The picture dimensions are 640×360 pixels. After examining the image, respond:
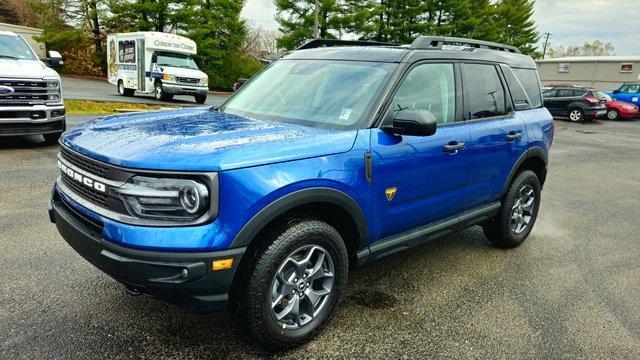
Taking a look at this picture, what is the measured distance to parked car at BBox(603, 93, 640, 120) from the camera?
24.0m

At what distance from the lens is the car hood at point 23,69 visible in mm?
7488

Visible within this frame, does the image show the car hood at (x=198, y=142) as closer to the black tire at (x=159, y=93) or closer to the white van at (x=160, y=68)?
the white van at (x=160, y=68)

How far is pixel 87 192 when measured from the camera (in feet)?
8.69

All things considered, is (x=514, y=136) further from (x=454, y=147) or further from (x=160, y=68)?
(x=160, y=68)

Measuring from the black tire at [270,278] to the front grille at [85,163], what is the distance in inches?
36.0

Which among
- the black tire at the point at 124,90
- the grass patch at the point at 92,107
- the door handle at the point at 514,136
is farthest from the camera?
the black tire at the point at 124,90

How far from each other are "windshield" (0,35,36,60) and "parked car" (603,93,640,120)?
2536 cm

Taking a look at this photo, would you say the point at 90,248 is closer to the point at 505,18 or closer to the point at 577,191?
the point at 577,191

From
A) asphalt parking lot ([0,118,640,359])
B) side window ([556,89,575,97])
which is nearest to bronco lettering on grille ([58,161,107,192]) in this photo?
asphalt parking lot ([0,118,640,359])

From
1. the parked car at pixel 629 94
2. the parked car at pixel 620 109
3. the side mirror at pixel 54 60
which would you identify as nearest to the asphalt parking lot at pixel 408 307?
the side mirror at pixel 54 60

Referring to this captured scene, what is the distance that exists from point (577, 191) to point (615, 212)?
128cm

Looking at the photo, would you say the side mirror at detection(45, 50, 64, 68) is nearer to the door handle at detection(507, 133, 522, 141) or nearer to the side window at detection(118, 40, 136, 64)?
the door handle at detection(507, 133, 522, 141)

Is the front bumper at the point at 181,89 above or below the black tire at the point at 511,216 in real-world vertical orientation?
above

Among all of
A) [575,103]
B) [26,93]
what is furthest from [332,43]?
[575,103]
